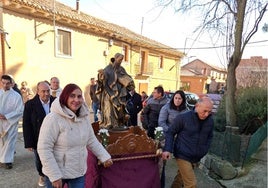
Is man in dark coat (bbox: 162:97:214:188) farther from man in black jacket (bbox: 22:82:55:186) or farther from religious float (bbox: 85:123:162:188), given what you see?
man in black jacket (bbox: 22:82:55:186)

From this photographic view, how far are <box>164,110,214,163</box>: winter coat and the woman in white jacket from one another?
1233 millimetres

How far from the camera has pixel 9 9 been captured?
952cm

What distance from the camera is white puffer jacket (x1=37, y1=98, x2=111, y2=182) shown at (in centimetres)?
208

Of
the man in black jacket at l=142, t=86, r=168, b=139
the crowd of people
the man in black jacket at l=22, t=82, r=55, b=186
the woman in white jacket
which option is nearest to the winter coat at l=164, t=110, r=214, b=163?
the crowd of people

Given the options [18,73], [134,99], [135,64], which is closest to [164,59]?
[135,64]

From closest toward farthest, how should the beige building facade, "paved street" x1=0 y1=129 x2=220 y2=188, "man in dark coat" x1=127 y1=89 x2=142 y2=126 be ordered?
"paved street" x1=0 y1=129 x2=220 y2=188 → "man in dark coat" x1=127 y1=89 x2=142 y2=126 → the beige building facade

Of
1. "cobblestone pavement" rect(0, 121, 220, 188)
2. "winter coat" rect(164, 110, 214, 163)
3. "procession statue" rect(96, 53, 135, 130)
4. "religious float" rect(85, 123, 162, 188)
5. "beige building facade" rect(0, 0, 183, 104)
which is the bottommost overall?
"cobblestone pavement" rect(0, 121, 220, 188)

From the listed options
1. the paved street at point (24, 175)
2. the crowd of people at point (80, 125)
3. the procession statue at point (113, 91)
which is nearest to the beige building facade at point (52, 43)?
the paved street at point (24, 175)

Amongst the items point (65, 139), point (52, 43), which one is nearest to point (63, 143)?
point (65, 139)

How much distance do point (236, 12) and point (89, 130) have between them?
14.0 feet

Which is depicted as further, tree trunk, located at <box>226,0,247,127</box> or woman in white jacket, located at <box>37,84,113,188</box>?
tree trunk, located at <box>226,0,247,127</box>

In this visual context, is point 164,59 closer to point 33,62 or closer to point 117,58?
point 33,62

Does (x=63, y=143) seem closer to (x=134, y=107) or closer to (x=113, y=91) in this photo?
(x=113, y=91)

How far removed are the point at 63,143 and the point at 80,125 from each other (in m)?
0.23
